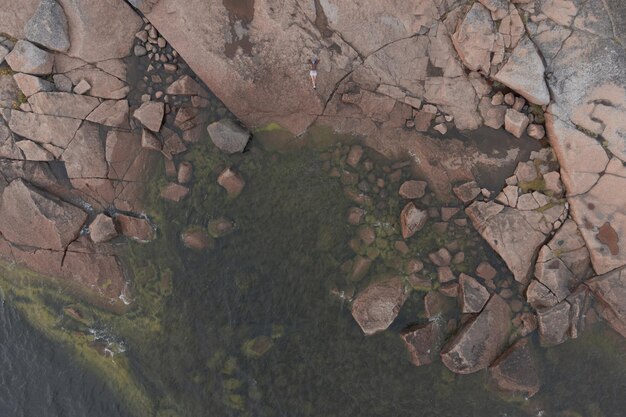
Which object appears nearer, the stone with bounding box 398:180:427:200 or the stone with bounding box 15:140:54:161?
the stone with bounding box 398:180:427:200

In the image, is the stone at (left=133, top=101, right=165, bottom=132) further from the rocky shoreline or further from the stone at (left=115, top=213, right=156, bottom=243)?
the stone at (left=115, top=213, right=156, bottom=243)

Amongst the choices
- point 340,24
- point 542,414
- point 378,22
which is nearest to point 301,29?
point 340,24

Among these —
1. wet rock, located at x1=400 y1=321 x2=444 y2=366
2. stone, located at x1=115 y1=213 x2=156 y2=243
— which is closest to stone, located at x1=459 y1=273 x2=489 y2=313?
wet rock, located at x1=400 y1=321 x2=444 y2=366

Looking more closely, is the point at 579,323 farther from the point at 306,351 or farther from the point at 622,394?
the point at 306,351

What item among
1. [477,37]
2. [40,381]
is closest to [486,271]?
[477,37]

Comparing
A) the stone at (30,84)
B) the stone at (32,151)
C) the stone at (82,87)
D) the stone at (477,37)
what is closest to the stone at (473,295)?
the stone at (477,37)
